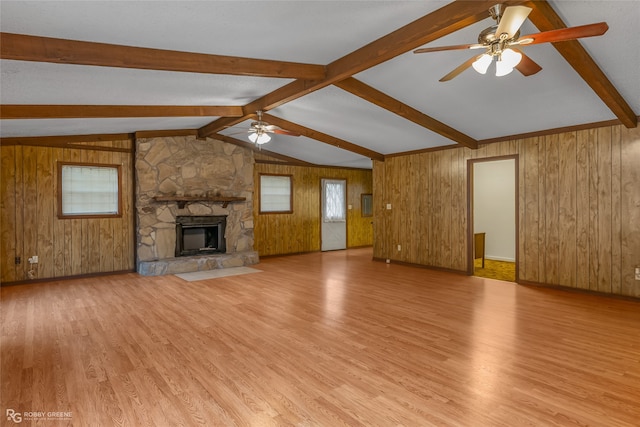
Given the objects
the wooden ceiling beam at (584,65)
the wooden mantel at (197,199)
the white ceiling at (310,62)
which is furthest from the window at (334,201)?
the wooden ceiling beam at (584,65)

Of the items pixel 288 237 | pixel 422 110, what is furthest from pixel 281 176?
pixel 422 110

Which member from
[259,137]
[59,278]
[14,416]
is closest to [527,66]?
[259,137]

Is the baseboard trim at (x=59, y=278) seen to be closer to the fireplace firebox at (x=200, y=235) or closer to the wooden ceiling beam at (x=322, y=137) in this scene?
the fireplace firebox at (x=200, y=235)

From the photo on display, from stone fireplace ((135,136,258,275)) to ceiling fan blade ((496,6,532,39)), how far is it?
6.10m

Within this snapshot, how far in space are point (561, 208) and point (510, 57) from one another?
3.66m

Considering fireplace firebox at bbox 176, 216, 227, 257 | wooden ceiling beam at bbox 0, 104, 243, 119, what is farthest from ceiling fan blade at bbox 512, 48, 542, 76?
fireplace firebox at bbox 176, 216, 227, 257

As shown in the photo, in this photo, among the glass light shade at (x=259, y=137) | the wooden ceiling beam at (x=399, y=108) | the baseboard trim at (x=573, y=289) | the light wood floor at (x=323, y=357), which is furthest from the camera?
the glass light shade at (x=259, y=137)

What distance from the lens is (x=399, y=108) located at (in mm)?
5102

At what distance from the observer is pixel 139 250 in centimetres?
686

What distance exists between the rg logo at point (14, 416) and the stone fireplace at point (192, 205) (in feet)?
14.8

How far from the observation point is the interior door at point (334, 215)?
33.3ft

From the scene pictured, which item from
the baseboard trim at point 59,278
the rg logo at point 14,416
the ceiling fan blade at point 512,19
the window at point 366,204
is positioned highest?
the ceiling fan blade at point 512,19

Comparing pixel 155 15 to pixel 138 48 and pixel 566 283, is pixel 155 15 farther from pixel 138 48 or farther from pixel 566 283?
pixel 566 283

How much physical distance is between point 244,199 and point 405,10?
18.9 ft
